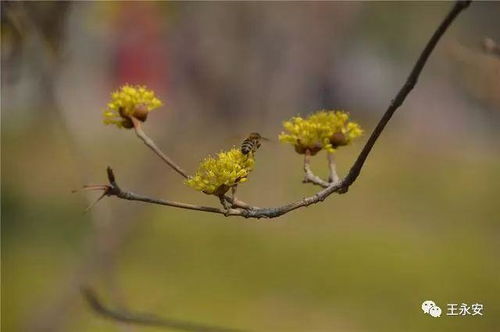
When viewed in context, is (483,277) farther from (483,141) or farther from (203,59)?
(483,141)

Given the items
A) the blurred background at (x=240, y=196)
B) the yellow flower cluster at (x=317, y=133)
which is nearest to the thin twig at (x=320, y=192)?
the yellow flower cluster at (x=317, y=133)

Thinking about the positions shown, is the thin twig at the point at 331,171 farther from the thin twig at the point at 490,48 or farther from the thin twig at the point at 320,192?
the thin twig at the point at 490,48

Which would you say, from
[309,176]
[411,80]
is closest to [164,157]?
[309,176]

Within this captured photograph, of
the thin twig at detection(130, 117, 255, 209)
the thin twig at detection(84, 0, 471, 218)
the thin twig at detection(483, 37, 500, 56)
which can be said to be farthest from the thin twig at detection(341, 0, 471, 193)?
the thin twig at detection(483, 37, 500, 56)

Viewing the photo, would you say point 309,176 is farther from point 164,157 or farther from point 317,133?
point 164,157

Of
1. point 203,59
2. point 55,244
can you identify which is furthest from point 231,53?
point 55,244
